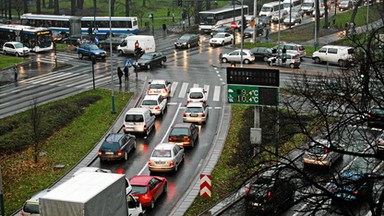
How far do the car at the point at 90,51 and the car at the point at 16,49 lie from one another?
261 inches

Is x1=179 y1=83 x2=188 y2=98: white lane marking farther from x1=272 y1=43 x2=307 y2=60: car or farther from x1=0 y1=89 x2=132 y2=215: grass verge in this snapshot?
x1=272 y1=43 x2=307 y2=60: car

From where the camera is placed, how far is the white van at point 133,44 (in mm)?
69500

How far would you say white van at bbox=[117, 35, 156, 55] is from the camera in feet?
228

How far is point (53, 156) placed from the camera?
122 feet

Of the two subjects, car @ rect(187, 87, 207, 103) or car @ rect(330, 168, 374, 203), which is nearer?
car @ rect(330, 168, 374, 203)

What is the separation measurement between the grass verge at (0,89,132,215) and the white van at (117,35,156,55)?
22.0 m

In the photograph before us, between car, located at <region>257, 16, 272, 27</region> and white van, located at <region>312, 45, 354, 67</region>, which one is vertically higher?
car, located at <region>257, 16, 272, 27</region>

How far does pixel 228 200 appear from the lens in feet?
95.2

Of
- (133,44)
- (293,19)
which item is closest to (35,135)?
(133,44)

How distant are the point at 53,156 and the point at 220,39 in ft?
132

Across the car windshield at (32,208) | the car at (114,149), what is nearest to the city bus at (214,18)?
the car at (114,149)

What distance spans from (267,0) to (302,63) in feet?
174

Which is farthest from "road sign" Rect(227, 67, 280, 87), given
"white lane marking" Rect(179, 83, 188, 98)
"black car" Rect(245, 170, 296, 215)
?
"white lane marking" Rect(179, 83, 188, 98)

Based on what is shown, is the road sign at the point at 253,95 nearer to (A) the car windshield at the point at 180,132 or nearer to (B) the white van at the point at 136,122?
(A) the car windshield at the point at 180,132
